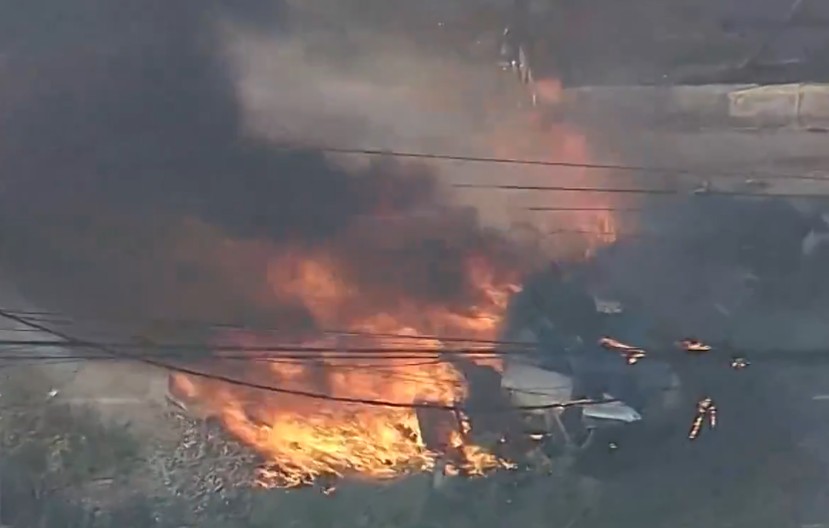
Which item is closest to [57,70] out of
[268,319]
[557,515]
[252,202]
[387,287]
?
[252,202]

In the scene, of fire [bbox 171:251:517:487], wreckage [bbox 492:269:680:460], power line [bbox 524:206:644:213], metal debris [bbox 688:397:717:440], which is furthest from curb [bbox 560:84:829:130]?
metal debris [bbox 688:397:717:440]

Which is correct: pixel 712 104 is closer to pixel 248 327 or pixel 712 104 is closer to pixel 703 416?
pixel 703 416

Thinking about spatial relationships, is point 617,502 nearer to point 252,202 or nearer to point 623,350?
point 623,350

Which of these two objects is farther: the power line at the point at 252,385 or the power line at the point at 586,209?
the power line at the point at 586,209

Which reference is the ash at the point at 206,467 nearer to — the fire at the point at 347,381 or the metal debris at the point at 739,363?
the fire at the point at 347,381

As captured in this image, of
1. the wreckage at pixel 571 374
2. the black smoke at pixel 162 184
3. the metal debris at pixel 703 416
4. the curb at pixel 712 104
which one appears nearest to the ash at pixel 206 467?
the black smoke at pixel 162 184

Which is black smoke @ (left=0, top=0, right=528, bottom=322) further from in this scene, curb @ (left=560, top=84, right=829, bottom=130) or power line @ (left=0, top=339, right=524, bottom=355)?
curb @ (left=560, top=84, right=829, bottom=130)

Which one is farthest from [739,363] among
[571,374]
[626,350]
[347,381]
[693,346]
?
[347,381]
